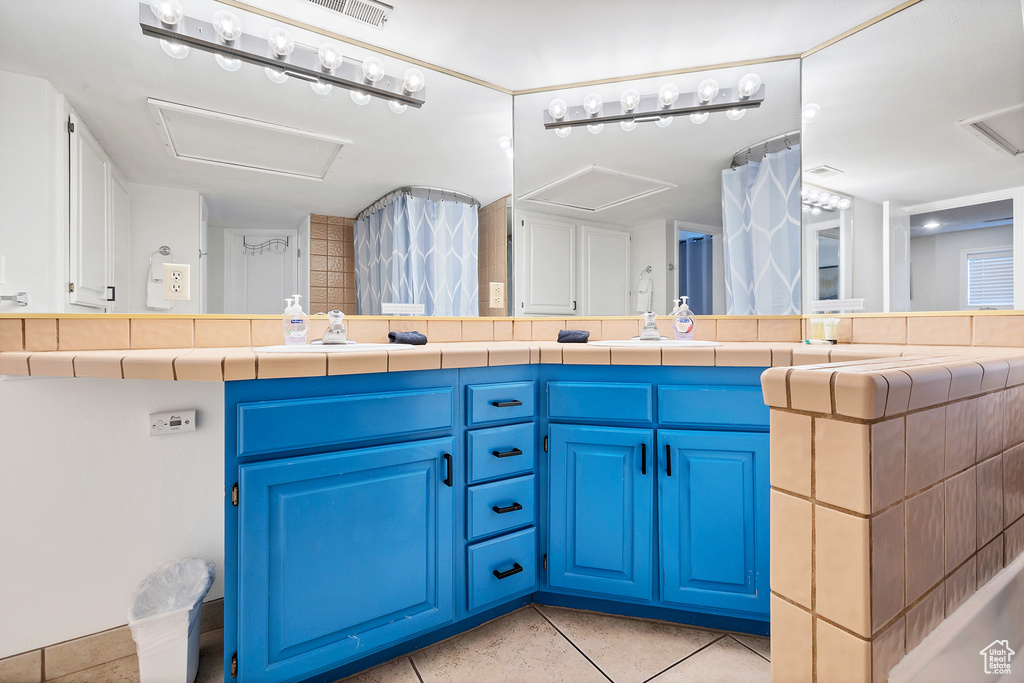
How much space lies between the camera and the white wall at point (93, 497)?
135 cm

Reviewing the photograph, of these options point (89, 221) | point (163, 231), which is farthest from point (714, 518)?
point (89, 221)

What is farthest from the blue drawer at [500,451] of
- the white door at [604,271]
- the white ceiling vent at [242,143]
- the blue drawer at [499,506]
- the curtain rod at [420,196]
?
the white ceiling vent at [242,143]

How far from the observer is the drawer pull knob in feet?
4.97

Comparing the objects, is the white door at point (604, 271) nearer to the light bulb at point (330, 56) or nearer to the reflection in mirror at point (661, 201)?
the reflection in mirror at point (661, 201)

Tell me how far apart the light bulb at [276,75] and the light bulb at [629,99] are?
139 centimetres

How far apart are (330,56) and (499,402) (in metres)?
1.45

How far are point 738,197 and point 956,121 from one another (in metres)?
0.70

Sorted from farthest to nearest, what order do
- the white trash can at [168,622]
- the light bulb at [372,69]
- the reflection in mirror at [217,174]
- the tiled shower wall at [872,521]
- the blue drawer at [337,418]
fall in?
the light bulb at [372,69]
the reflection in mirror at [217,174]
the white trash can at [168,622]
the blue drawer at [337,418]
the tiled shower wall at [872,521]

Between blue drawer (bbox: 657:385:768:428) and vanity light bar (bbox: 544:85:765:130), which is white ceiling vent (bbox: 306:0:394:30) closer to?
vanity light bar (bbox: 544:85:765:130)

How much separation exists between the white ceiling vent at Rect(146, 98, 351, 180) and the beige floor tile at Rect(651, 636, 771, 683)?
2.06m

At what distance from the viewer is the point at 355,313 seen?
185 centimetres

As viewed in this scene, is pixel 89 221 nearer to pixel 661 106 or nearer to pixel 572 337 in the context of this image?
pixel 572 337

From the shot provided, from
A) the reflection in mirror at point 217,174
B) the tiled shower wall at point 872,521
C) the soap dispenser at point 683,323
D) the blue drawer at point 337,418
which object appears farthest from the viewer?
the soap dispenser at point 683,323

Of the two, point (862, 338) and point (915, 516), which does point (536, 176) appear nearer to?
point (862, 338)
